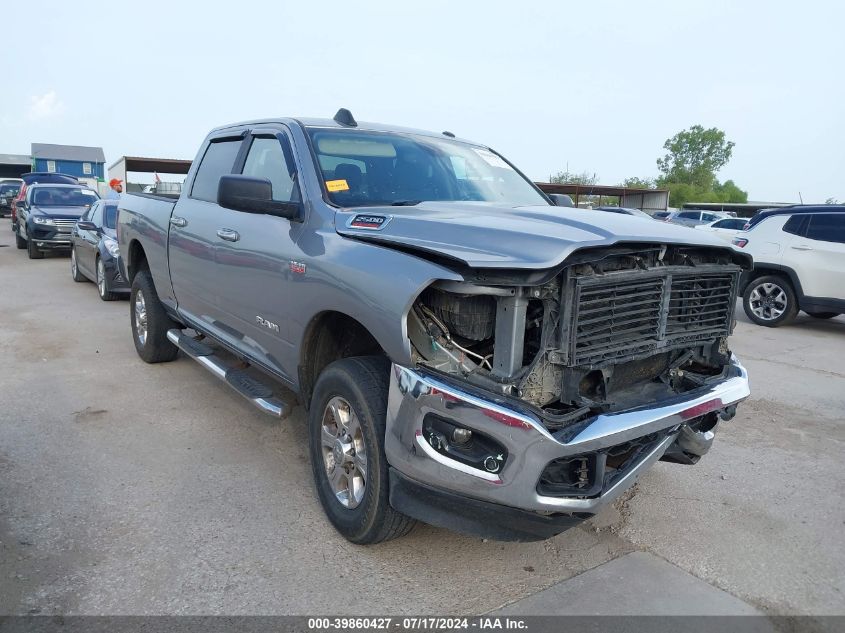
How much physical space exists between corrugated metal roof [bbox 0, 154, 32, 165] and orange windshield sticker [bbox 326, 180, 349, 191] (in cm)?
6800

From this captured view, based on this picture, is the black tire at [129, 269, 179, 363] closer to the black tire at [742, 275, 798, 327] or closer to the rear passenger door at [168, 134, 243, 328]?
the rear passenger door at [168, 134, 243, 328]

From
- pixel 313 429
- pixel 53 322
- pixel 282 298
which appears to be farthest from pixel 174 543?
pixel 53 322

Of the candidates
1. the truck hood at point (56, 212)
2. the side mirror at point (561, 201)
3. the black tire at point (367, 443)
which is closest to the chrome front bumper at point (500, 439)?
the black tire at point (367, 443)

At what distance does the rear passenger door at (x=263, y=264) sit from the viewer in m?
3.61

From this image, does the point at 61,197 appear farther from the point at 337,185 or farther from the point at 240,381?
the point at 337,185

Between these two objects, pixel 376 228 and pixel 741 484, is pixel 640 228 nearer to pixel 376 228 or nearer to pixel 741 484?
pixel 376 228

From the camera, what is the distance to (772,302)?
9.72 meters

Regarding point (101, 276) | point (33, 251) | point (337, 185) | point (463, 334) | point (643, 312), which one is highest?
point (337, 185)

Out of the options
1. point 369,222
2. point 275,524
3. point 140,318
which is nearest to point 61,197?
point 140,318

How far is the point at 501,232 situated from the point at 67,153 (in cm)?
6516

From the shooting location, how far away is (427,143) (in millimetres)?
4336

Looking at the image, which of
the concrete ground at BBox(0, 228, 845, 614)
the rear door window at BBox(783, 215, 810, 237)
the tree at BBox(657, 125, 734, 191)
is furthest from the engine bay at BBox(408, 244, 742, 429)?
the tree at BBox(657, 125, 734, 191)

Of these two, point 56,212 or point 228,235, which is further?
point 56,212

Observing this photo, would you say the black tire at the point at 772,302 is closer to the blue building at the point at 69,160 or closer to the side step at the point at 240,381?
the side step at the point at 240,381
